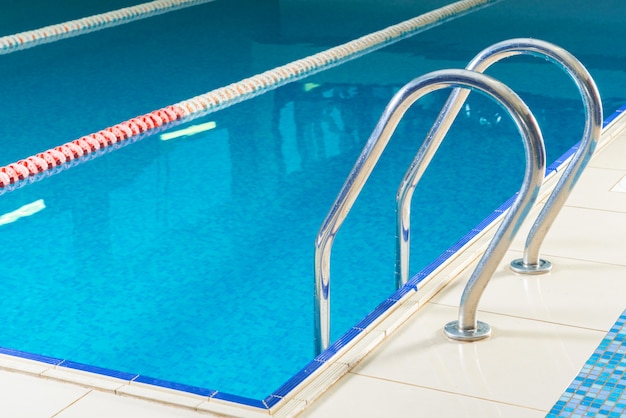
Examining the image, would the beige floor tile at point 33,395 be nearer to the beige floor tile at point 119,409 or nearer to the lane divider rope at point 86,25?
the beige floor tile at point 119,409

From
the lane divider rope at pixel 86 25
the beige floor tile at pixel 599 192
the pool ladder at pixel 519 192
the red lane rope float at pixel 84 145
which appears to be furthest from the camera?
the lane divider rope at pixel 86 25

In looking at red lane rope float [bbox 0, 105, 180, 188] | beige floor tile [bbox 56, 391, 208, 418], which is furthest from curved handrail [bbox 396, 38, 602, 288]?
red lane rope float [bbox 0, 105, 180, 188]

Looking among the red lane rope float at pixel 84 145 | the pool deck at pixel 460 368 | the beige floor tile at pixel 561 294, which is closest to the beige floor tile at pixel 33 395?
the pool deck at pixel 460 368

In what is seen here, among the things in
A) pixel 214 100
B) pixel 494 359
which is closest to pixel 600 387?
pixel 494 359

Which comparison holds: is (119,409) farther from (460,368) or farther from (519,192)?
(519,192)

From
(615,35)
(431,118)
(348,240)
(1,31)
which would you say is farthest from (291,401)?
(1,31)

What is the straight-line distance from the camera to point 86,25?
925 centimetres

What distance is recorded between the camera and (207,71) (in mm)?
7516

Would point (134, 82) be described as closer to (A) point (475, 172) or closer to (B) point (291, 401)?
(A) point (475, 172)

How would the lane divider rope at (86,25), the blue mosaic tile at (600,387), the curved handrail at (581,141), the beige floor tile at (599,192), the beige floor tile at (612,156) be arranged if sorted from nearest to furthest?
the blue mosaic tile at (600,387) < the curved handrail at (581,141) < the beige floor tile at (599,192) < the beige floor tile at (612,156) < the lane divider rope at (86,25)

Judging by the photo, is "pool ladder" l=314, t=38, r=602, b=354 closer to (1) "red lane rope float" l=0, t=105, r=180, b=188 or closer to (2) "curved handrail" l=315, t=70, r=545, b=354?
(2) "curved handrail" l=315, t=70, r=545, b=354

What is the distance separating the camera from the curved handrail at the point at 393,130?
251cm

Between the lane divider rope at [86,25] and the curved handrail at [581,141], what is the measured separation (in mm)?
5892

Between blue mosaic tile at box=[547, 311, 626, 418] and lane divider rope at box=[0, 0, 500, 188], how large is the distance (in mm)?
3274
